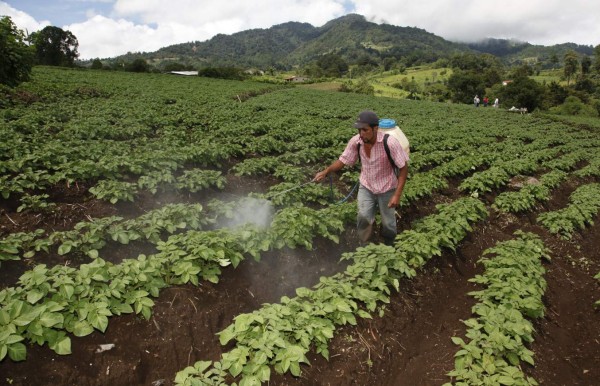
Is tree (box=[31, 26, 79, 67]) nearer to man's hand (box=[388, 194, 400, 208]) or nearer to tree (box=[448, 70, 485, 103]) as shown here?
tree (box=[448, 70, 485, 103])

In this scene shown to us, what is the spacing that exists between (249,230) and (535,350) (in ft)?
13.2

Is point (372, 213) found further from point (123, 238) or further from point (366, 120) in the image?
point (123, 238)

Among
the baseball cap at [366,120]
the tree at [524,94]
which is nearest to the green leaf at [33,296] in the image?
the baseball cap at [366,120]

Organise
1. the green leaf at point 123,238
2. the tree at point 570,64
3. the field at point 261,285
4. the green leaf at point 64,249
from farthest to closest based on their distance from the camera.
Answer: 1. the tree at point 570,64
2. the green leaf at point 123,238
3. the green leaf at point 64,249
4. the field at point 261,285

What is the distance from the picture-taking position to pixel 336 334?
426 centimetres

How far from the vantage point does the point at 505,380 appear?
3.46 metres

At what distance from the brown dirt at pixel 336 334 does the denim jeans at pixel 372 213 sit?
49 cm

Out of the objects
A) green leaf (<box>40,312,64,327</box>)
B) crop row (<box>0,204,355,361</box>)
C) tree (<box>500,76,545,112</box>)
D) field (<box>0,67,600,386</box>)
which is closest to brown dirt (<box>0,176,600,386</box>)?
field (<box>0,67,600,386</box>)

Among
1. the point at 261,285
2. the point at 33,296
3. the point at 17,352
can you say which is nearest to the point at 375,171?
the point at 261,285

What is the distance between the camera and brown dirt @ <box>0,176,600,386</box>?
3574 millimetres

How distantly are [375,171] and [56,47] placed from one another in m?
104

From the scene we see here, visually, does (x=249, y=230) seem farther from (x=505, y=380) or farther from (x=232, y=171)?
(x=232, y=171)

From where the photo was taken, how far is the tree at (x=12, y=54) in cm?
1409

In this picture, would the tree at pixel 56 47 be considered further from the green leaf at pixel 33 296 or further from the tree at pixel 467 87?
the green leaf at pixel 33 296
